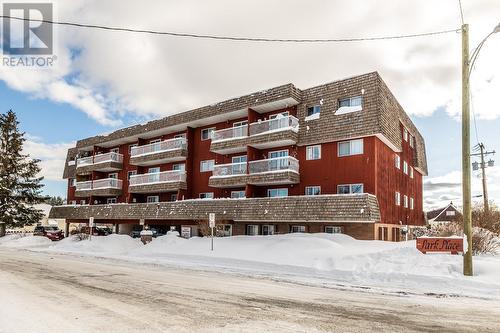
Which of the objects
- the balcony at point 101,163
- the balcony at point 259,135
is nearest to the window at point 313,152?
the balcony at point 259,135

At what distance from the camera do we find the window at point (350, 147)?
80.7ft

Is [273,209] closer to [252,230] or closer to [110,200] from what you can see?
[252,230]

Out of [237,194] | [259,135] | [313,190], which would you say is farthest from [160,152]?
[313,190]

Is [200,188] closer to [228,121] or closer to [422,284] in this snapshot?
[228,121]

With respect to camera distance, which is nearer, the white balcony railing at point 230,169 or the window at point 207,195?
the white balcony railing at point 230,169

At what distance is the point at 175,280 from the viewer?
1294cm

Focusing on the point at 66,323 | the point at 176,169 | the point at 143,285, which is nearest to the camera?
the point at 66,323

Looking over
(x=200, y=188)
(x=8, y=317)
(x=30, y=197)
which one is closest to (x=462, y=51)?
(x=8, y=317)

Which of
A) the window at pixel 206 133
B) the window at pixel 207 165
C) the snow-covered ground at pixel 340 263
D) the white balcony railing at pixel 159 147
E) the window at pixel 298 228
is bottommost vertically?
the snow-covered ground at pixel 340 263

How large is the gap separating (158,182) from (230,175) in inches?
377

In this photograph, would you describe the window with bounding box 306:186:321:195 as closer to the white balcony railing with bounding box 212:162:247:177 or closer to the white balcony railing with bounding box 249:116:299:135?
the white balcony railing with bounding box 249:116:299:135

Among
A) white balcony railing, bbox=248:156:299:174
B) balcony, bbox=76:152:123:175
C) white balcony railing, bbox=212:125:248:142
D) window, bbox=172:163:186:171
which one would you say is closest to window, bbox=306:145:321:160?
white balcony railing, bbox=248:156:299:174

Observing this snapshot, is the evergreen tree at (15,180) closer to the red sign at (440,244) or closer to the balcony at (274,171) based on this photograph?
the balcony at (274,171)

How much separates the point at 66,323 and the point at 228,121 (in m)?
26.4
